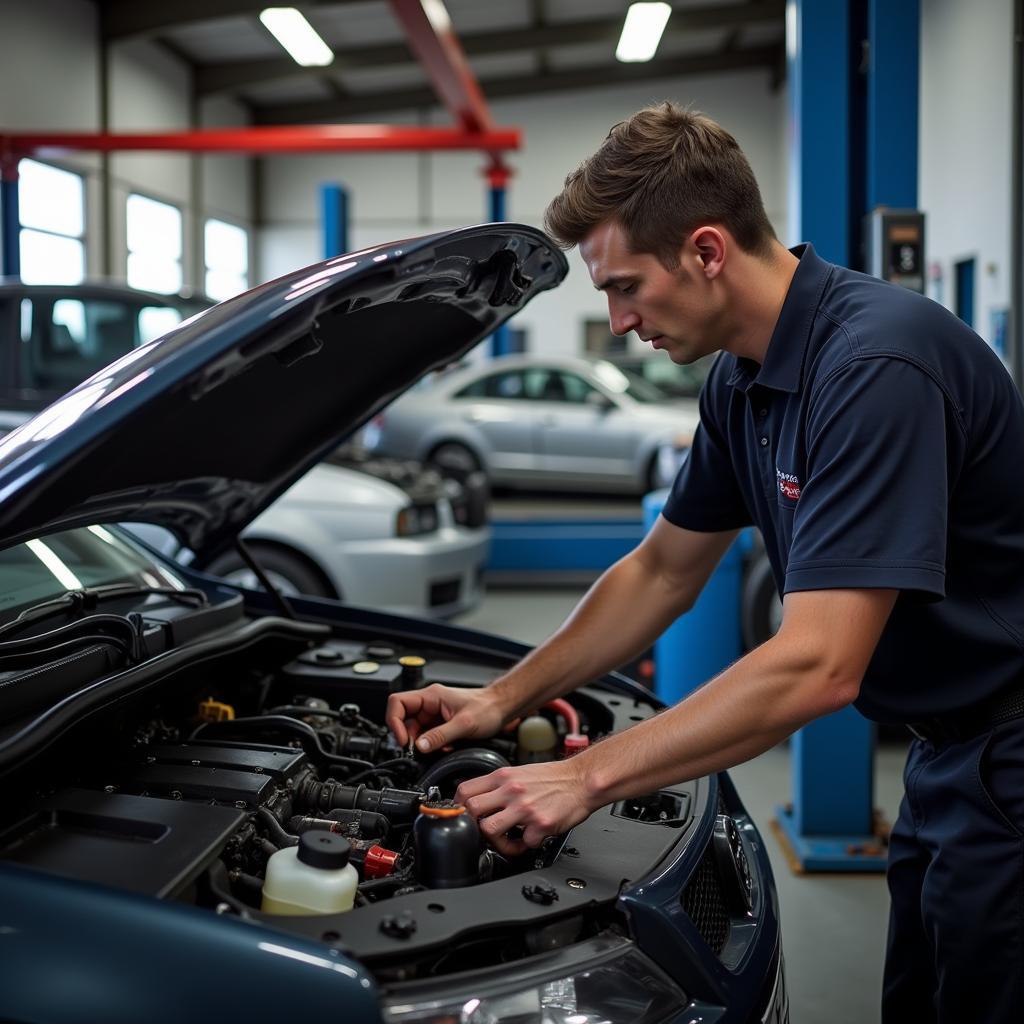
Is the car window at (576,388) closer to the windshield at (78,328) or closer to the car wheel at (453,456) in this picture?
the car wheel at (453,456)

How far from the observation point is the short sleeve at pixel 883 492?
52.6 inches

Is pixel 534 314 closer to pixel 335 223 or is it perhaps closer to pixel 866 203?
pixel 335 223

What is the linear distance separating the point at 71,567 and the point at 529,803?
45.8 inches

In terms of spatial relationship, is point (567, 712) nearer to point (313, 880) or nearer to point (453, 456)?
point (313, 880)

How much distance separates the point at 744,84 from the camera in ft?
55.7

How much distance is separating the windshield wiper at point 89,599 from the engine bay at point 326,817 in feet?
0.56

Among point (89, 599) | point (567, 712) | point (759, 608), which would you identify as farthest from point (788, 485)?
point (759, 608)

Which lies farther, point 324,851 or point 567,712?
point 567,712

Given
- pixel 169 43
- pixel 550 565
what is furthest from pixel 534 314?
pixel 550 565

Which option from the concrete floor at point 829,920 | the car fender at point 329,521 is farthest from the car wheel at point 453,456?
the concrete floor at point 829,920

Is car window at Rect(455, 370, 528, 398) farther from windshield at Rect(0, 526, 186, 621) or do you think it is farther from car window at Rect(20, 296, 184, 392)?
windshield at Rect(0, 526, 186, 621)

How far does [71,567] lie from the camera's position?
2.12m

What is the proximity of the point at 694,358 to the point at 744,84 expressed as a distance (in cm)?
1696

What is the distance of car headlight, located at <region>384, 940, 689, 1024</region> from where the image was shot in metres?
1.15
